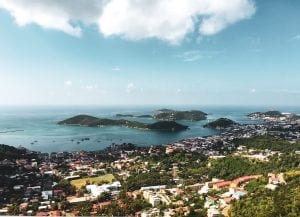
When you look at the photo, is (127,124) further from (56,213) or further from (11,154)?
(56,213)

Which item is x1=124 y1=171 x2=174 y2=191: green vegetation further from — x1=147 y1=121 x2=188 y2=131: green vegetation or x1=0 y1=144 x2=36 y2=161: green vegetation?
x1=147 y1=121 x2=188 y2=131: green vegetation

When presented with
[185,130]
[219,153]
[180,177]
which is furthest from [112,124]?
[180,177]

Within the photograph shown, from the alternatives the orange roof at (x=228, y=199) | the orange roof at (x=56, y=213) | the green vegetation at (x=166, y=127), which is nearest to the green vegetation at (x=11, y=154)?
the orange roof at (x=56, y=213)

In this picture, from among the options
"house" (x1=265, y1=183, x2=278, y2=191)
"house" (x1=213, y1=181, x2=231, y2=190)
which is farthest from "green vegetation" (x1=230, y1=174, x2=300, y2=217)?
"house" (x1=213, y1=181, x2=231, y2=190)

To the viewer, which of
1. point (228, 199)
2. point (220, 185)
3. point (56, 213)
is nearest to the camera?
point (56, 213)

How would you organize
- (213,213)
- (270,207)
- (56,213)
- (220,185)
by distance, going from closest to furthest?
(270,207) → (213,213) → (56,213) → (220,185)

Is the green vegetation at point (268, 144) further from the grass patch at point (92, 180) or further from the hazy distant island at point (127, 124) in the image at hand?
the hazy distant island at point (127, 124)

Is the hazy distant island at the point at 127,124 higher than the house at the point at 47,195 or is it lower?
higher

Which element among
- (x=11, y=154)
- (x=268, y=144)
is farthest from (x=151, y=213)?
(x=268, y=144)
